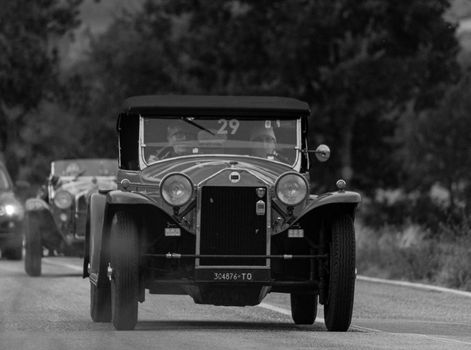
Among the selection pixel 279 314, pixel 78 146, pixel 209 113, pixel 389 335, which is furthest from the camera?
pixel 78 146

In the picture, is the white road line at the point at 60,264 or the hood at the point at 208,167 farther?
the white road line at the point at 60,264

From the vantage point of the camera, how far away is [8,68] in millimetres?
62719

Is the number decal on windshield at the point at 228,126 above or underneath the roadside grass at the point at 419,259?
above

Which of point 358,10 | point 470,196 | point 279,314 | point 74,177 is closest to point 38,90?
point 358,10

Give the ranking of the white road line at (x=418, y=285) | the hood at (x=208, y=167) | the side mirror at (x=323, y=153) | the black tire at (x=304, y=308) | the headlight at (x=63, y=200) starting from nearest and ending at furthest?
the hood at (x=208, y=167)
the side mirror at (x=323, y=153)
the black tire at (x=304, y=308)
the white road line at (x=418, y=285)
the headlight at (x=63, y=200)

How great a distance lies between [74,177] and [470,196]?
91.9ft

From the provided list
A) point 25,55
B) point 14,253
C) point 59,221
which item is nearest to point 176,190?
point 59,221

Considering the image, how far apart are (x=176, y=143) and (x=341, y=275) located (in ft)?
7.86

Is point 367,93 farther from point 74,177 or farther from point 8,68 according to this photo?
point 74,177

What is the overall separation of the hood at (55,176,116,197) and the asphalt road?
3754 millimetres

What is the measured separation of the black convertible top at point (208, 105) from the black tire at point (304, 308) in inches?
66.7

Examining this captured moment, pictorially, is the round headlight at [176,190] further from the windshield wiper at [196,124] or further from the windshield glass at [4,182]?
the windshield glass at [4,182]

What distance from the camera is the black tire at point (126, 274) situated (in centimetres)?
1309

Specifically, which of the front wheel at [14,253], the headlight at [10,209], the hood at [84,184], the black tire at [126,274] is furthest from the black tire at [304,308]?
the front wheel at [14,253]
